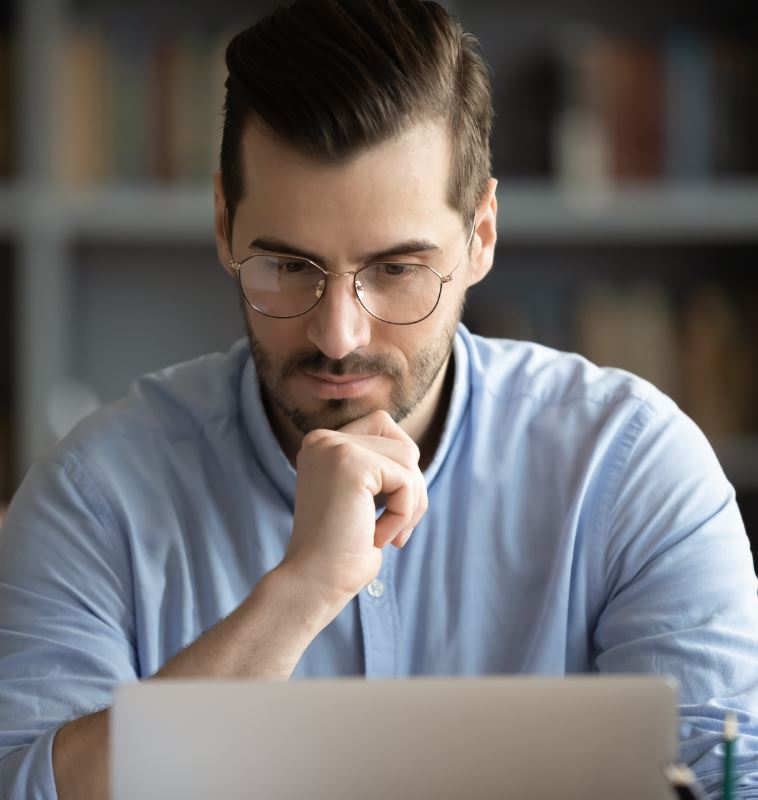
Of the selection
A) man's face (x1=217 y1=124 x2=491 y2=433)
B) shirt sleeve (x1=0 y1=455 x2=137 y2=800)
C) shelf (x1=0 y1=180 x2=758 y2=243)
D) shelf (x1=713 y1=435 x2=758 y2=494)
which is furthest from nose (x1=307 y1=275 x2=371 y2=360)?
shelf (x1=713 y1=435 x2=758 y2=494)

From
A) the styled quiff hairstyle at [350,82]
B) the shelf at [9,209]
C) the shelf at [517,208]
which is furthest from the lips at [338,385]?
the shelf at [9,209]

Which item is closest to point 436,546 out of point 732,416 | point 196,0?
point 732,416

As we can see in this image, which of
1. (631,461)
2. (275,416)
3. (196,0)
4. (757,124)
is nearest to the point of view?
(631,461)

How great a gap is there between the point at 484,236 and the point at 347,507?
50cm

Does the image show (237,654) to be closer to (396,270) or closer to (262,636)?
(262,636)

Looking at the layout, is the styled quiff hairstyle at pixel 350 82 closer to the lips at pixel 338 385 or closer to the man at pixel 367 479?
the man at pixel 367 479

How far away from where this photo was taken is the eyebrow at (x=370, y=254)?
4.37 ft

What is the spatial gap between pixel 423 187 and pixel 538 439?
1.19 ft

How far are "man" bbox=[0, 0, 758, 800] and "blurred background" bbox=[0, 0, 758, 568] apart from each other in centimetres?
146

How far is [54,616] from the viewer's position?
52.3 inches

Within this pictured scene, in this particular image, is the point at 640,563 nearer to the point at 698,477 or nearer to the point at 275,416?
the point at 698,477

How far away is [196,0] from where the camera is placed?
315 centimetres

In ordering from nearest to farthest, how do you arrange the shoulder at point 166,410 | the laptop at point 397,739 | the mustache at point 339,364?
the laptop at point 397,739
the mustache at point 339,364
the shoulder at point 166,410

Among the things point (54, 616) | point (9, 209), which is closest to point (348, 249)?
point (54, 616)
